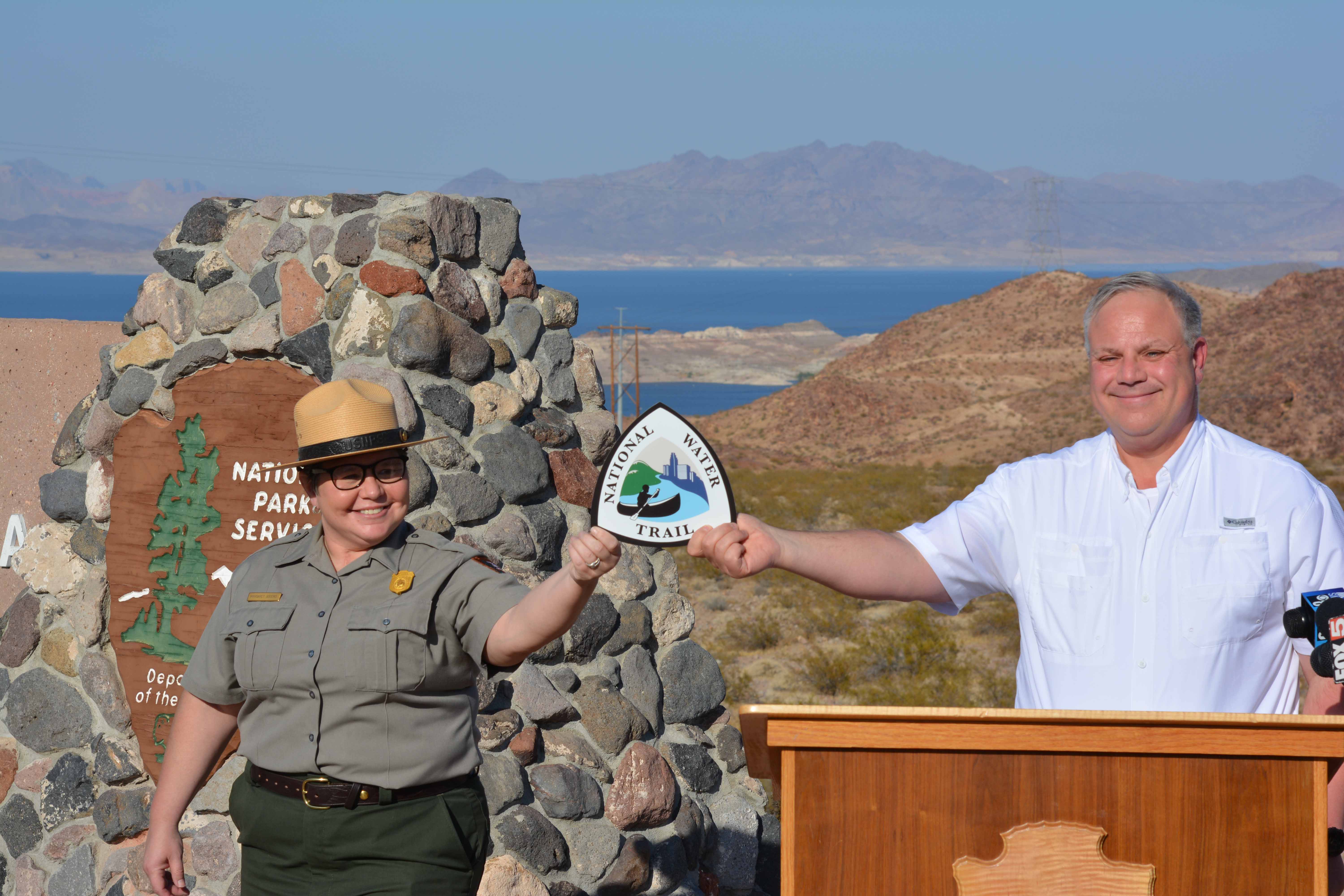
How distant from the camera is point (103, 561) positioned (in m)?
4.48

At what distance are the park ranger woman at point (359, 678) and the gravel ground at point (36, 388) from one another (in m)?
3.74

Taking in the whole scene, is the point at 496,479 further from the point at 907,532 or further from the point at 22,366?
the point at 22,366

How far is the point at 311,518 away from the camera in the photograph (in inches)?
159

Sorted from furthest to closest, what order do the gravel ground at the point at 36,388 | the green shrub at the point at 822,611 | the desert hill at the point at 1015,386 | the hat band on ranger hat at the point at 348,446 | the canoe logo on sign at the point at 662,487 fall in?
the desert hill at the point at 1015,386 < the green shrub at the point at 822,611 < the gravel ground at the point at 36,388 < the hat band on ranger hat at the point at 348,446 < the canoe logo on sign at the point at 662,487

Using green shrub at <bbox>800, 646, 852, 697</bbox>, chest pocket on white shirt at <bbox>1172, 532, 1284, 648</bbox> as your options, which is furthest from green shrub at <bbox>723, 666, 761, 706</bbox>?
chest pocket on white shirt at <bbox>1172, 532, 1284, 648</bbox>

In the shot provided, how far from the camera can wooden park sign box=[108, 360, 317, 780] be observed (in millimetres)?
4133

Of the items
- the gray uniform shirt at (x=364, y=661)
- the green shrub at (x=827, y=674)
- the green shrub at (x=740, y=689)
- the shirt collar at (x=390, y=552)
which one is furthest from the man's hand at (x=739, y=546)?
the green shrub at (x=827, y=674)

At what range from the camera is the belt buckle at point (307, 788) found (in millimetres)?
2488

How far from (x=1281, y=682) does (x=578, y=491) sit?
102 inches

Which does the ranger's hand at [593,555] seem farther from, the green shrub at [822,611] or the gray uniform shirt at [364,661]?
the green shrub at [822,611]

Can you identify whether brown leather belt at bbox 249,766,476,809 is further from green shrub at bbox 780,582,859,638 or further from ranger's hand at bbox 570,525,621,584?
green shrub at bbox 780,582,859,638

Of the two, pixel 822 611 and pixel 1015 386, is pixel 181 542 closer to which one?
pixel 822 611

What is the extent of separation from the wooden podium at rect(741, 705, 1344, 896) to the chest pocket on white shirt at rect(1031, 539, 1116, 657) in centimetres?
69

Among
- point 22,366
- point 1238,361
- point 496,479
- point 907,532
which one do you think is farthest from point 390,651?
point 1238,361
